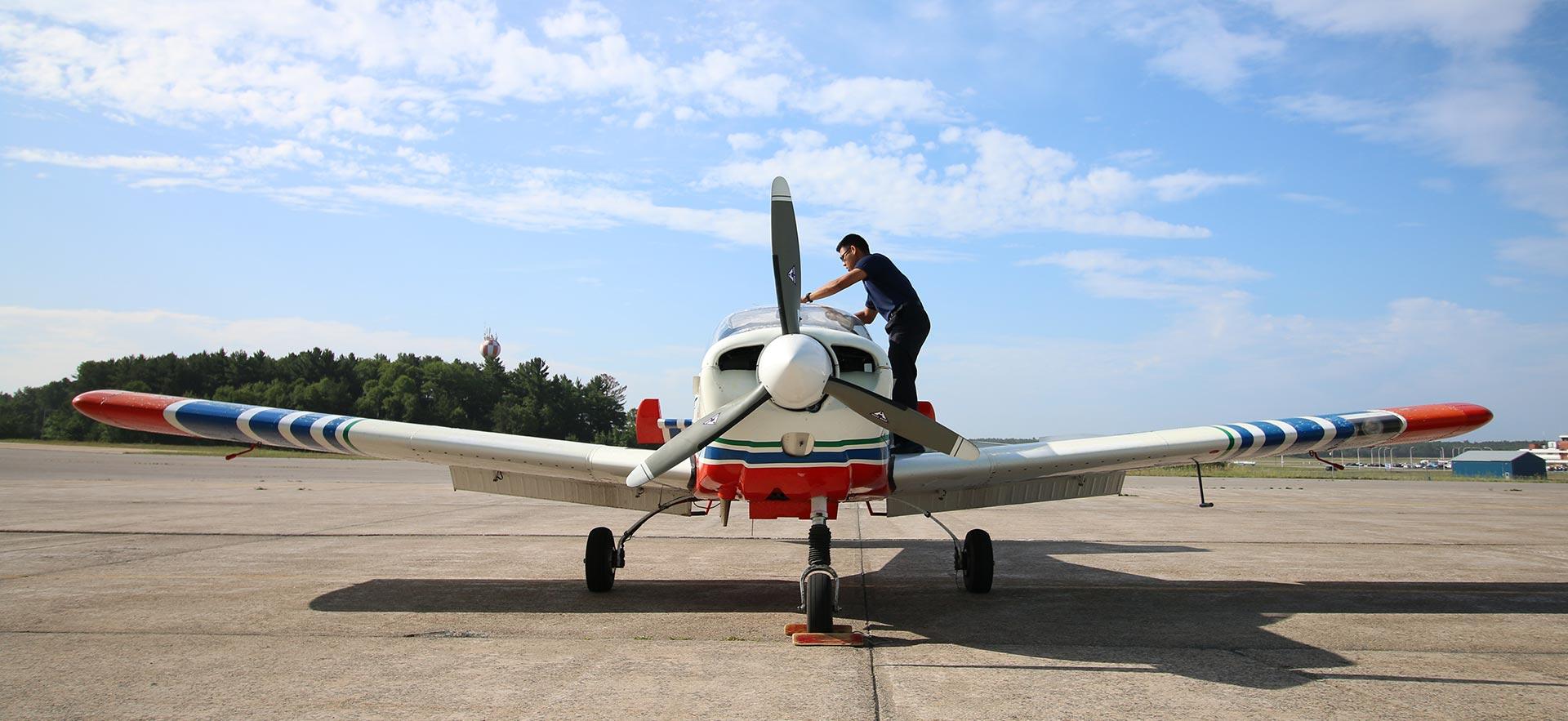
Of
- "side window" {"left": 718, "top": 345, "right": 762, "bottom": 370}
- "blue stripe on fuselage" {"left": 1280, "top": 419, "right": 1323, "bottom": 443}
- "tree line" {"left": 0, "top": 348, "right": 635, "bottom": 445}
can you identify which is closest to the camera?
"side window" {"left": 718, "top": 345, "right": 762, "bottom": 370}

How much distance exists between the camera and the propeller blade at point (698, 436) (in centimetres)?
621

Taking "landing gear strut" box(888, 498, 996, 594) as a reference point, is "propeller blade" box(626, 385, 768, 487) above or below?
above

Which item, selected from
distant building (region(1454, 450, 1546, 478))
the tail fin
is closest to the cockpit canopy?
the tail fin

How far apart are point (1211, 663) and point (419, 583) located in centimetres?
645

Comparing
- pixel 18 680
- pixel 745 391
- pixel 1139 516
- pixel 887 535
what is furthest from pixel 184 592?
pixel 1139 516

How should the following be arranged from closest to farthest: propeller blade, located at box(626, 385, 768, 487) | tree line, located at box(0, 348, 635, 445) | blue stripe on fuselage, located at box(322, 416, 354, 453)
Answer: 1. propeller blade, located at box(626, 385, 768, 487)
2. blue stripe on fuselage, located at box(322, 416, 354, 453)
3. tree line, located at box(0, 348, 635, 445)

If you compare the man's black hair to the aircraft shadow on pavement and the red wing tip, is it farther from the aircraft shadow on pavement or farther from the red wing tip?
the red wing tip

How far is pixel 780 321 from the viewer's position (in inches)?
251

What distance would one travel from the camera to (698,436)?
640cm

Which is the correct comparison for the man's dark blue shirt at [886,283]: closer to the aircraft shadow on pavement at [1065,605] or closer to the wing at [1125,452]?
the wing at [1125,452]

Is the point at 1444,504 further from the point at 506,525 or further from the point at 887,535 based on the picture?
the point at 506,525

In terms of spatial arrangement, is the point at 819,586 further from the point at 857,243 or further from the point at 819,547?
the point at 857,243

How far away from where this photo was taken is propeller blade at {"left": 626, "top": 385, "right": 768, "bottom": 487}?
20.4 ft

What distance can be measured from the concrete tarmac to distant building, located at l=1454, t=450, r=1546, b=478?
215 ft
